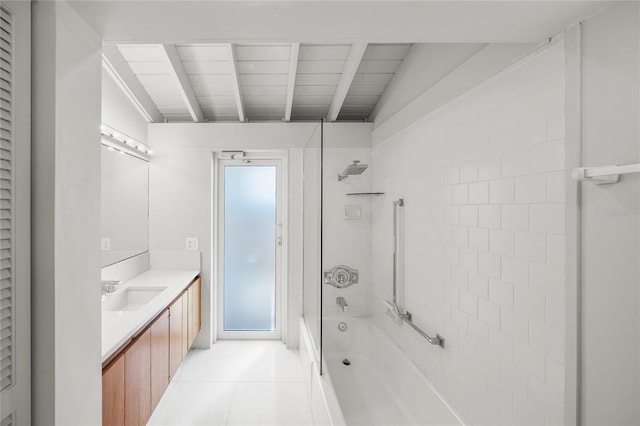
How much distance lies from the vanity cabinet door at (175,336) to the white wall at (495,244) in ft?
5.54

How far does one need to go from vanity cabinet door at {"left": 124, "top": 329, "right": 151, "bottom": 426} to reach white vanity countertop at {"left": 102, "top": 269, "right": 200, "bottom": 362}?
3.5 inches

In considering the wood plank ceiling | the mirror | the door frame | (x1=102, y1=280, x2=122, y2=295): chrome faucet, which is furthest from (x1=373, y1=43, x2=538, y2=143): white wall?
(x1=102, y1=280, x2=122, y2=295): chrome faucet

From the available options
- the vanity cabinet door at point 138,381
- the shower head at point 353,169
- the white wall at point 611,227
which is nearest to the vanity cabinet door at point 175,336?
the vanity cabinet door at point 138,381

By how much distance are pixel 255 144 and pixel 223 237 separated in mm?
1031

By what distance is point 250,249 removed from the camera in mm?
3271

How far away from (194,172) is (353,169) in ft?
5.46

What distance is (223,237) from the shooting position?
325 cm

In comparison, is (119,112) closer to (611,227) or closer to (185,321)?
(185,321)

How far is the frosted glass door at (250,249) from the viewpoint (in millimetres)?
3258

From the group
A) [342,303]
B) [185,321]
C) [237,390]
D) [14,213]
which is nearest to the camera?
[14,213]

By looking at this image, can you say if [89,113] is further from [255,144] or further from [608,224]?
[255,144]

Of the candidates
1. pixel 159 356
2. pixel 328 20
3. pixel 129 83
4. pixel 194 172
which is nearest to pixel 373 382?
pixel 159 356

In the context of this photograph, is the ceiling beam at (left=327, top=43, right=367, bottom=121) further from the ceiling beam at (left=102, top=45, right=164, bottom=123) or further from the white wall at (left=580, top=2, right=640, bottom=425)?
the ceiling beam at (left=102, top=45, right=164, bottom=123)

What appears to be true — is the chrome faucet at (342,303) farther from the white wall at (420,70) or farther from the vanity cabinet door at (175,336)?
the white wall at (420,70)
